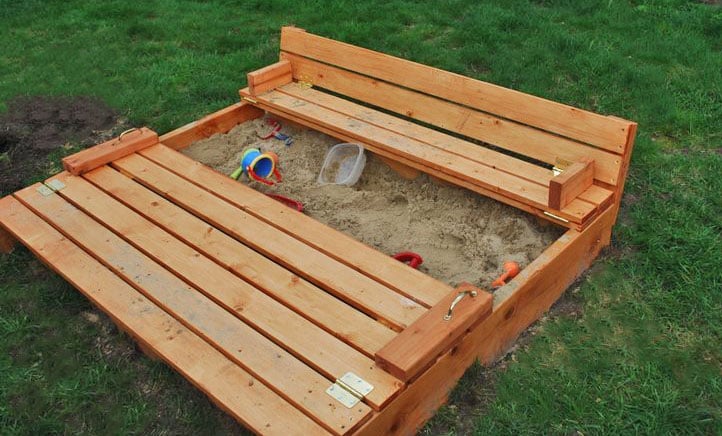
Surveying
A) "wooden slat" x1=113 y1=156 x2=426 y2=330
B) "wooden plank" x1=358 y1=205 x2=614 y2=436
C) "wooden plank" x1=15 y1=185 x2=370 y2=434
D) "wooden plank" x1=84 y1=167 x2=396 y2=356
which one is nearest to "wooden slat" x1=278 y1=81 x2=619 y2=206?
"wooden plank" x1=358 y1=205 x2=614 y2=436

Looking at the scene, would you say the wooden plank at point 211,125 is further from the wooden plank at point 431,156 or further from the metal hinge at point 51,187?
the metal hinge at point 51,187

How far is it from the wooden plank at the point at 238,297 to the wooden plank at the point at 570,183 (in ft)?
3.79

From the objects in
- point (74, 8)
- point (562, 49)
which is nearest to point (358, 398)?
point (562, 49)

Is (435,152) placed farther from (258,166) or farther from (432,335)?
(432,335)

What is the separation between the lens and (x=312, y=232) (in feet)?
10.4

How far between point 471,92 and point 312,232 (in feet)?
3.79

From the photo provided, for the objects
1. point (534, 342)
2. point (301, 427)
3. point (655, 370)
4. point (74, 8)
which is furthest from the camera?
point (74, 8)

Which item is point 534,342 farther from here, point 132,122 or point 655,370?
point 132,122

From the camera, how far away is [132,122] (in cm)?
484

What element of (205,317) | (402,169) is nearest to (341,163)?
(402,169)

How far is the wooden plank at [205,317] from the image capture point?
2.34m

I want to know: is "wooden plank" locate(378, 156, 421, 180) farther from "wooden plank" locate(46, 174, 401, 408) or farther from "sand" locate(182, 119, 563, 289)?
"wooden plank" locate(46, 174, 401, 408)

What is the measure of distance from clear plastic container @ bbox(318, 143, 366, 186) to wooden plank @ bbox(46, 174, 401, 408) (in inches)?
40.1

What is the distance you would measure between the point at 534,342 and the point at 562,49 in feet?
9.49
